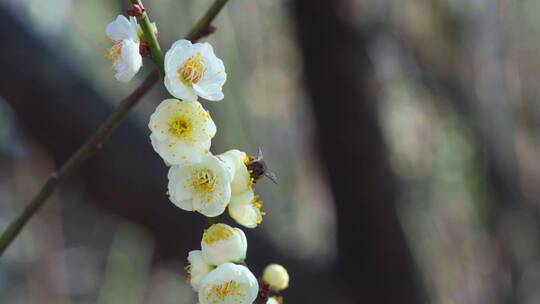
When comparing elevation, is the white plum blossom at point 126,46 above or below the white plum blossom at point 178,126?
above

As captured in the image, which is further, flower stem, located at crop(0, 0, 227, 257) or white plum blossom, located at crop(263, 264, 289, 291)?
white plum blossom, located at crop(263, 264, 289, 291)

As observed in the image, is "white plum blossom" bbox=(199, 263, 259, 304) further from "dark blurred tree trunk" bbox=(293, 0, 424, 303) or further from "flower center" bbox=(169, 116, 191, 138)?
"dark blurred tree trunk" bbox=(293, 0, 424, 303)

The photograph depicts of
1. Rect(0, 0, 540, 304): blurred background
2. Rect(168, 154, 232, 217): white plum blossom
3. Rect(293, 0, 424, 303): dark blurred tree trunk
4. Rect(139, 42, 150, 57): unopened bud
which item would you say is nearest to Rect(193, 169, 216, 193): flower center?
Rect(168, 154, 232, 217): white plum blossom

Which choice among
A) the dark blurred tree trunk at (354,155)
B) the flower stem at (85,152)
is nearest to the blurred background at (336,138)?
the dark blurred tree trunk at (354,155)

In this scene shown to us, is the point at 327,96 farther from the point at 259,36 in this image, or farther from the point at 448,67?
the point at 259,36

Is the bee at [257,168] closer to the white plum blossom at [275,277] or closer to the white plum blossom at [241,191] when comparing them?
the white plum blossom at [241,191]

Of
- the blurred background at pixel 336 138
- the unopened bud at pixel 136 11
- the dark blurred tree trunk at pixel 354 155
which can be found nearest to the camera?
the unopened bud at pixel 136 11

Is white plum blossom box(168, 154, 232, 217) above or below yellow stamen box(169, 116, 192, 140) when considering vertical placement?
below
